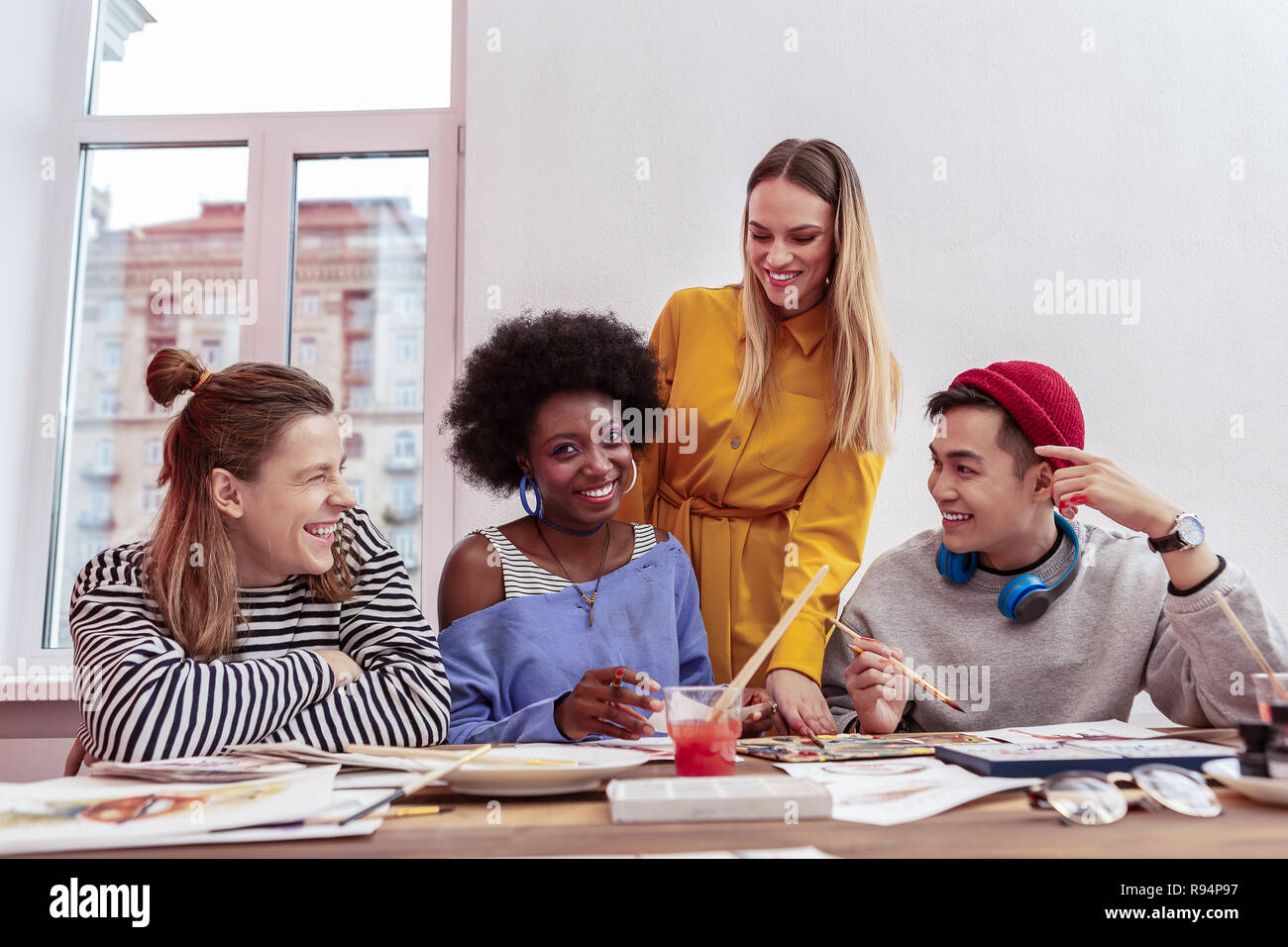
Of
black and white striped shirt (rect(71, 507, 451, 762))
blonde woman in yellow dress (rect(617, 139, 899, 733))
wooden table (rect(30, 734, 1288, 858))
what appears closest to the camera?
wooden table (rect(30, 734, 1288, 858))

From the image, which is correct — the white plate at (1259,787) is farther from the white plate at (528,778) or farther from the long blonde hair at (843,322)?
the long blonde hair at (843,322)

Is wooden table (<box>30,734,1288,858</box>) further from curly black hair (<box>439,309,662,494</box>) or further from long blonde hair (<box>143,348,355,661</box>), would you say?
curly black hair (<box>439,309,662,494</box>)

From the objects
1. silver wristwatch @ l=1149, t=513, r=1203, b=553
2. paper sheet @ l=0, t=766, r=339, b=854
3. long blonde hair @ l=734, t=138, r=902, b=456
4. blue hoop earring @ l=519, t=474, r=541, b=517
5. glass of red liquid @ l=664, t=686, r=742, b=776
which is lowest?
paper sheet @ l=0, t=766, r=339, b=854

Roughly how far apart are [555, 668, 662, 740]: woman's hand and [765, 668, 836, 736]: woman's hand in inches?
15.3

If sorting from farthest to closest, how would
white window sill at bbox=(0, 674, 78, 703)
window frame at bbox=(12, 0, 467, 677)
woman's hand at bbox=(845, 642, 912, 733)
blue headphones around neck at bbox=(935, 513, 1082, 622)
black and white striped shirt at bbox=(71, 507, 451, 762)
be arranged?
window frame at bbox=(12, 0, 467, 677) → white window sill at bbox=(0, 674, 78, 703) → blue headphones around neck at bbox=(935, 513, 1082, 622) → woman's hand at bbox=(845, 642, 912, 733) → black and white striped shirt at bbox=(71, 507, 451, 762)

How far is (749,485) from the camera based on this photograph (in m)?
1.96

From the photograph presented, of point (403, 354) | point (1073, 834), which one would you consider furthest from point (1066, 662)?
point (403, 354)

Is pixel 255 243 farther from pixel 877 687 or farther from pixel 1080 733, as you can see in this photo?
pixel 1080 733

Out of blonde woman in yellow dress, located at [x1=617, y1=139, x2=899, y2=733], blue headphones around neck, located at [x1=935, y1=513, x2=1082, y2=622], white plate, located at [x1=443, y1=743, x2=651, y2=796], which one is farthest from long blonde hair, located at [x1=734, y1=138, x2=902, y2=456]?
white plate, located at [x1=443, y1=743, x2=651, y2=796]

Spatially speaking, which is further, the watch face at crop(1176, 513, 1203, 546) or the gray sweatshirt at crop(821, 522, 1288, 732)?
the gray sweatshirt at crop(821, 522, 1288, 732)

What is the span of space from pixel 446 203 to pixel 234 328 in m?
0.74

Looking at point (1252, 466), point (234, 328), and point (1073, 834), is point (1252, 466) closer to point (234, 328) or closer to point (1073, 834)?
point (1073, 834)

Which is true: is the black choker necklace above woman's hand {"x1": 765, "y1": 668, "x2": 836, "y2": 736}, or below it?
above

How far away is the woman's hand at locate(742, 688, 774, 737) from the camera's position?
4.59 ft
